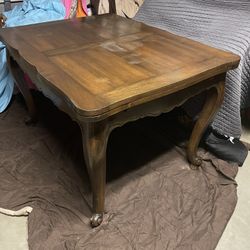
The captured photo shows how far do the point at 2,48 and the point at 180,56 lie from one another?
3.43 ft

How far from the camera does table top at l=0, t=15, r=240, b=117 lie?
33.7 inches

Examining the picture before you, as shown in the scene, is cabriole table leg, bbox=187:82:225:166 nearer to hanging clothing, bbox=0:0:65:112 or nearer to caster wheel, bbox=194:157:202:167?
caster wheel, bbox=194:157:202:167

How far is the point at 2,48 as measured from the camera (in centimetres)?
164

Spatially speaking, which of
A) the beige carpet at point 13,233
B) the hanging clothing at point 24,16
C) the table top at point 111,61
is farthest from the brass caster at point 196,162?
the hanging clothing at point 24,16

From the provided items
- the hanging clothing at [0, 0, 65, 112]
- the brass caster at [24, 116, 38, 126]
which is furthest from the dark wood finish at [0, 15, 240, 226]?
the brass caster at [24, 116, 38, 126]

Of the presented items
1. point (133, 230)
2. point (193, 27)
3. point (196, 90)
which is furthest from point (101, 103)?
point (193, 27)

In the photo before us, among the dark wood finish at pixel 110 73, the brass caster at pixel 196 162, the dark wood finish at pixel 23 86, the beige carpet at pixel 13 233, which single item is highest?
the dark wood finish at pixel 110 73

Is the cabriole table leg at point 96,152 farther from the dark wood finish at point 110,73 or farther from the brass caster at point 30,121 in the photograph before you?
the brass caster at point 30,121

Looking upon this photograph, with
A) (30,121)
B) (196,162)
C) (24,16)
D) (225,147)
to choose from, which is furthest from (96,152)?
(24,16)

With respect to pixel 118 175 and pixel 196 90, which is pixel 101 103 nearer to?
pixel 196 90

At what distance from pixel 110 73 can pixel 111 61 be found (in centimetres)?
10

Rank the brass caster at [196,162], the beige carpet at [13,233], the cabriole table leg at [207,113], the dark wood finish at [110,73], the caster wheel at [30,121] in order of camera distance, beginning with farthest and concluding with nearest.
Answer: the caster wheel at [30,121] → the brass caster at [196,162] → the cabriole table leg at [207,113] → the beige carpet at [13,233] → the dark wood finish at [110,73]

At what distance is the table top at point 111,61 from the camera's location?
33.7 inches

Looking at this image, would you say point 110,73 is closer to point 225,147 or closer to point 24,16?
point 225,147
